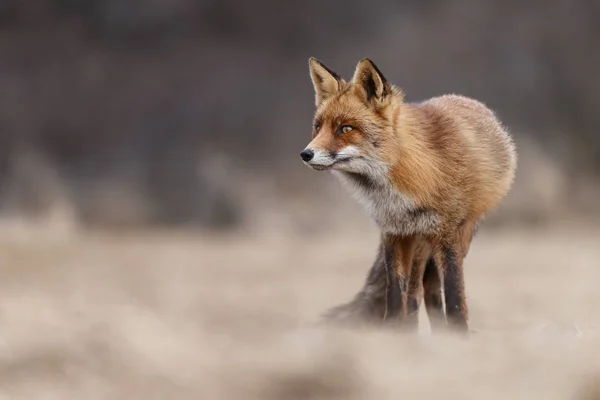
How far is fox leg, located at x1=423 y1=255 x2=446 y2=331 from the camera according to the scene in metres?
3.77

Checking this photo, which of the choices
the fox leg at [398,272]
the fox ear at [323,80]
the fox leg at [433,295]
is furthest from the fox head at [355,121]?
the fox leg at [433,295]

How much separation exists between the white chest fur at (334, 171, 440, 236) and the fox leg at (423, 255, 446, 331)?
1.29ft

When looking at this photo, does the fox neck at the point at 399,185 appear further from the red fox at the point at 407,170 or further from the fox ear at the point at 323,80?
the fox ear at the point at 323,80

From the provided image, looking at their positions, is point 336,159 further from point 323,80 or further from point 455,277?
point 455,277

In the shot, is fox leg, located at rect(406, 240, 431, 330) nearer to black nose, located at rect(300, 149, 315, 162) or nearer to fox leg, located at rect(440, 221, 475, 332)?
fox leg, located at rect(440, 221, 475, 332)

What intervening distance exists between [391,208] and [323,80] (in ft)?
1.91

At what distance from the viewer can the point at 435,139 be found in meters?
3.53

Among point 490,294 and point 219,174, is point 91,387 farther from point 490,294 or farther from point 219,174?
point 219,174

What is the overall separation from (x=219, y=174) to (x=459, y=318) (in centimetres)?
727

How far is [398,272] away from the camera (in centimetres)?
355

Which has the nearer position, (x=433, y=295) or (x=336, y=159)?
(x=336, y=159)

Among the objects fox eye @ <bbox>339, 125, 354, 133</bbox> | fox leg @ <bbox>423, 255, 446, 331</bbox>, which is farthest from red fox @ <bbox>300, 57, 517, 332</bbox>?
fox leg @ <bbox>423, 255, 446, 331</bbox>

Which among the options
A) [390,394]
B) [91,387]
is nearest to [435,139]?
[390,394]

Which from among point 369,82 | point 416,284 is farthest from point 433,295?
point 369,82
